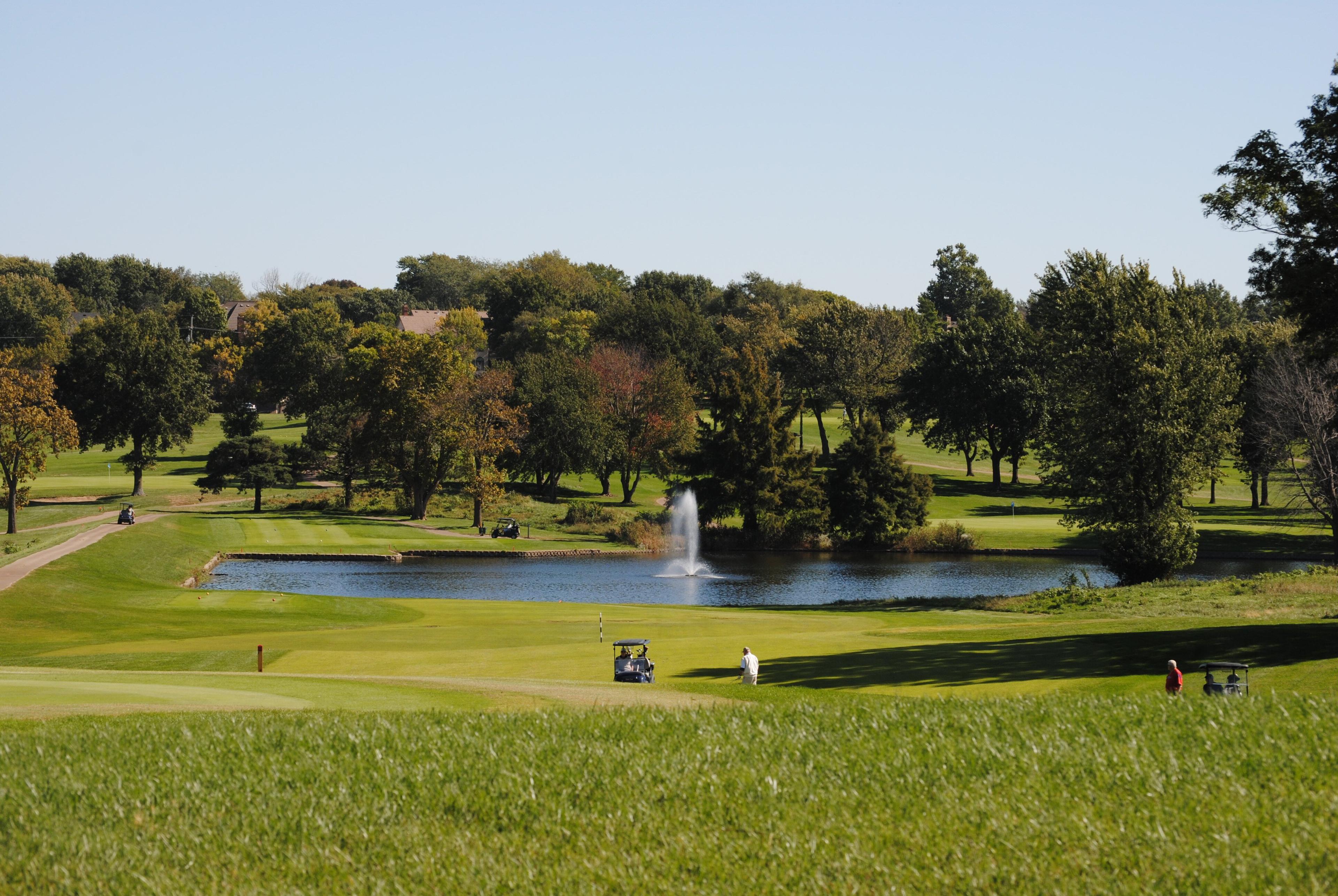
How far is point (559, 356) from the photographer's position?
349 feet

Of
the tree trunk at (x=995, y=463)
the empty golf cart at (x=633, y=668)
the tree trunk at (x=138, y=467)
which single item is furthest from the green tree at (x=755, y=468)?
the empty golf cart at (x=633, y=668)

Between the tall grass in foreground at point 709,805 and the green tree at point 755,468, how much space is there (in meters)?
63.9

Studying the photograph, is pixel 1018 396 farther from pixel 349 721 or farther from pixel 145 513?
pixel 349 721

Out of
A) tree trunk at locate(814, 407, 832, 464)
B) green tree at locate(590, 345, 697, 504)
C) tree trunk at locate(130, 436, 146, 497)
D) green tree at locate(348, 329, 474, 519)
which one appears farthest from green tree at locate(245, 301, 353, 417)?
tree trunk at locate(814, 407, 832, 464)

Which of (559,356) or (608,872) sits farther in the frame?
(559,356)

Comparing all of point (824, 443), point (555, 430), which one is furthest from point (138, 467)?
point (824, 443)

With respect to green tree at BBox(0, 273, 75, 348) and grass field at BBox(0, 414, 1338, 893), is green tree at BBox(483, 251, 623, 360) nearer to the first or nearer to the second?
green tree at BBox(0, 273, 75, 348)

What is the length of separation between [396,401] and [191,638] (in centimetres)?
5253

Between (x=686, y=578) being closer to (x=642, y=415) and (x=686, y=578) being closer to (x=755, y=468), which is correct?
(x=755, y=468)

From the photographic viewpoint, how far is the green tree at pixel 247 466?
8400 centimetres

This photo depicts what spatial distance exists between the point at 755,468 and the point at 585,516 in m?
14.5

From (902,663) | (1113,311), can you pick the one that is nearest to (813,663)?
(902,663)

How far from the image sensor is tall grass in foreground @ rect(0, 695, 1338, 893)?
30.0ft

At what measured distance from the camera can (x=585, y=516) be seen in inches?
3342
